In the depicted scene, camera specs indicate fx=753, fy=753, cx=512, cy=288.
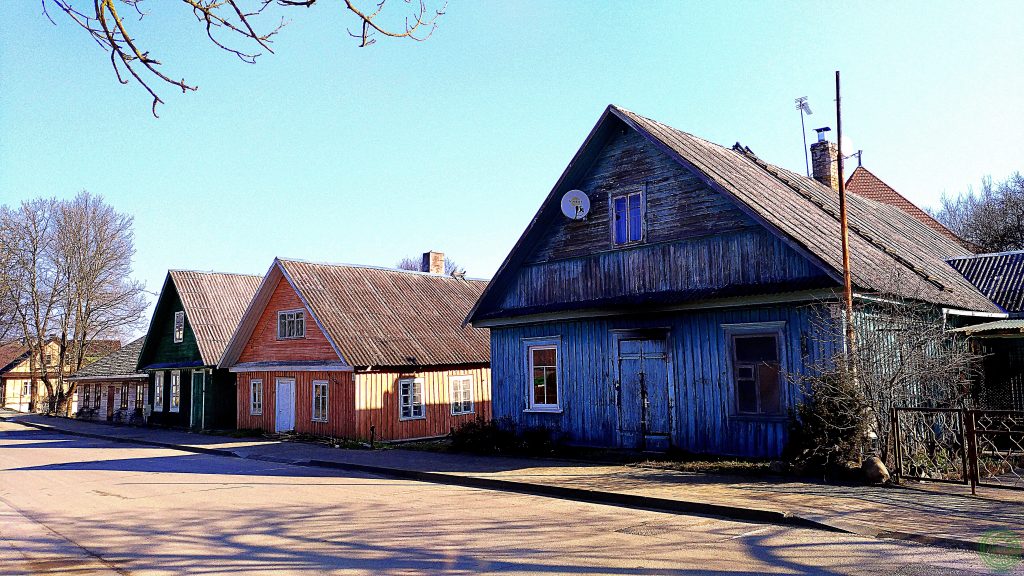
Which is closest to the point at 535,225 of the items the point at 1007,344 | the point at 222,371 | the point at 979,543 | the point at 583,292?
the point at 583,292

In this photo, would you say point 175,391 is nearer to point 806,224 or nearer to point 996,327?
point 806,224

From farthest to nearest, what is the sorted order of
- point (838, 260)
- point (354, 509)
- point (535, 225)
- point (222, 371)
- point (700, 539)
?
1. point (222, 371)
2. point (535, 225)
3. point (838, 260)
4. point (354, 509)
5. point (700, 539)

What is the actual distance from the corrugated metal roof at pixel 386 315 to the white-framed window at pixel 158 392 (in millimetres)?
12196

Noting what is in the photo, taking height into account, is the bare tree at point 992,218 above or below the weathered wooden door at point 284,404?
above

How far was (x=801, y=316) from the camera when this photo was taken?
532 inches

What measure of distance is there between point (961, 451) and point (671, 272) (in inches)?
249

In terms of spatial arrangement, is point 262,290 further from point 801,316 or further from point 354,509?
point 801,316

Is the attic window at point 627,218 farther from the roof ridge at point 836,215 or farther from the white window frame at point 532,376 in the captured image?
the roof ridge at point 836,215

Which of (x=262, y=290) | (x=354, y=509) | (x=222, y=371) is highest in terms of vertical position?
(x=262, y=290)

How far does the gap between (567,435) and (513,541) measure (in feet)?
29.4

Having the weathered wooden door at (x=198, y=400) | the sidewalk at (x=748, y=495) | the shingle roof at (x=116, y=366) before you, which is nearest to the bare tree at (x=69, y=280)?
the shingle roof at (x=116, y=366)

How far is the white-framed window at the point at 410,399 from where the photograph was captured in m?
24.1

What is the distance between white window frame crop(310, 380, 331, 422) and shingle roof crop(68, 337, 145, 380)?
679 inches

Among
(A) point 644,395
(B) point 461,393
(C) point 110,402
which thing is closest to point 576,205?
(A) point 644,395
